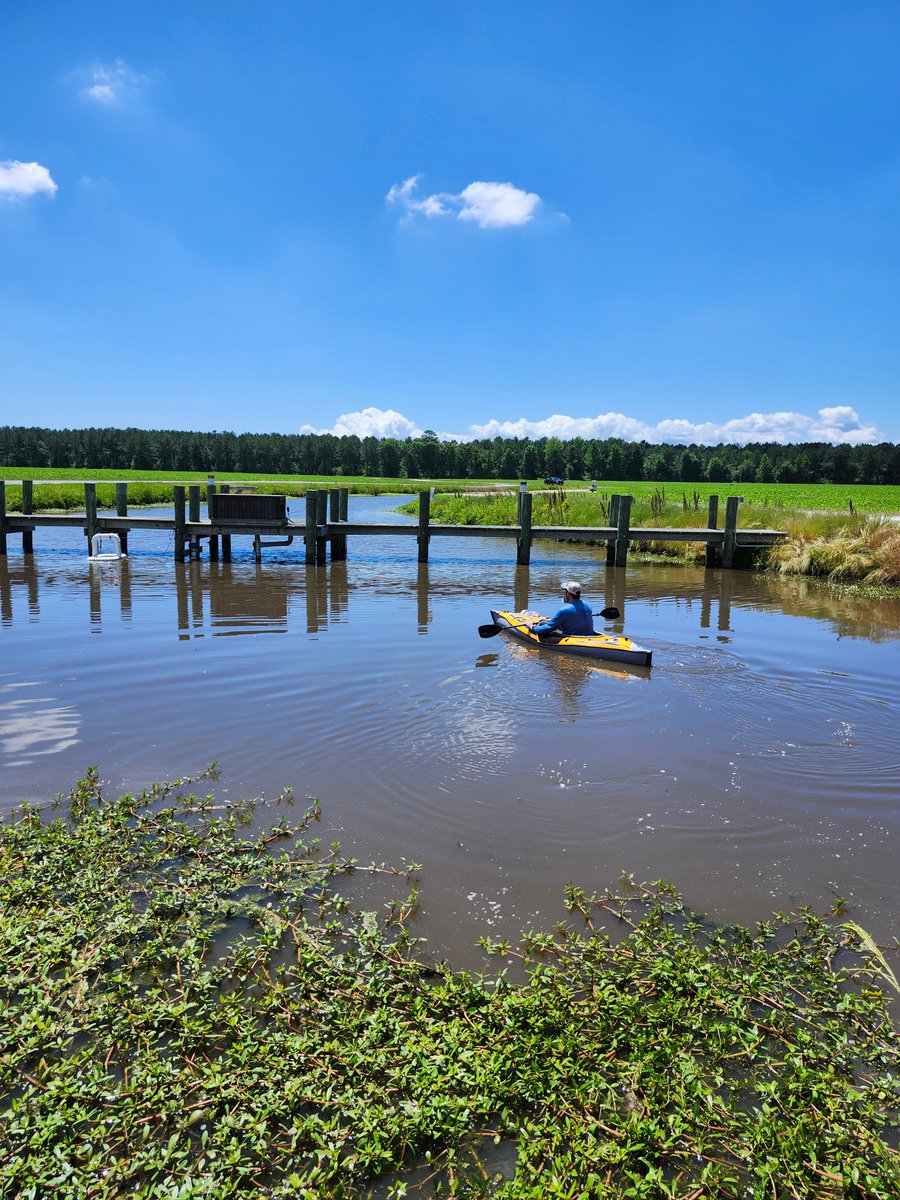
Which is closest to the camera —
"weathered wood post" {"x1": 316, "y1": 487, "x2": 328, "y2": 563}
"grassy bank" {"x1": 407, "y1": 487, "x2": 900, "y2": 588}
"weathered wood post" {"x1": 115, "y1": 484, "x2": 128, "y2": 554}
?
"grassy bank" {"x1": 407, "y1": 487, "x2": 900, "y2": 588}

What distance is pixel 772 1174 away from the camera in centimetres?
308

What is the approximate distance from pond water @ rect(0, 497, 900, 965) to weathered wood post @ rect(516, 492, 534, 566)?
683 centimetres

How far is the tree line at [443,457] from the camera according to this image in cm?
12388

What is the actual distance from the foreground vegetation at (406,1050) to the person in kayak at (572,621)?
7032 millimetres

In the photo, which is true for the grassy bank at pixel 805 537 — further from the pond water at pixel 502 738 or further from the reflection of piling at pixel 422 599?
the reflection of piling at pixel 422 599

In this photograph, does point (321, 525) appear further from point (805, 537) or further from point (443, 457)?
point (443, 457)

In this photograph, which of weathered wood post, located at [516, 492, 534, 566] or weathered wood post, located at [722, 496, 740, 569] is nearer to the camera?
weathered wood post, located at [722, 496, 740, 569]

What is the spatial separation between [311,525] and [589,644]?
12.9m

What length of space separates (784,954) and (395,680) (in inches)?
260

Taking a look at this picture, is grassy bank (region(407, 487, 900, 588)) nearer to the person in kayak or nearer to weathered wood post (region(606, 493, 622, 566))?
weathered wood post (region(606, 493, 622, 566))

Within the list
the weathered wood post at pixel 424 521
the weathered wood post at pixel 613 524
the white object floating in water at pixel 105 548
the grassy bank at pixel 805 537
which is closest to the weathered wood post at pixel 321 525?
the weathered wood post at pixel 424 521

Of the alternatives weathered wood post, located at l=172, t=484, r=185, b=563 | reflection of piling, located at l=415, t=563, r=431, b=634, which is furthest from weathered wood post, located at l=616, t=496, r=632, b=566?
weathered wood post, located at l=172, t=484, r=185, b=563

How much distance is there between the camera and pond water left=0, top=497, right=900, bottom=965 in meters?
5.68

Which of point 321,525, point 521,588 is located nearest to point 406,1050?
point 521,588
